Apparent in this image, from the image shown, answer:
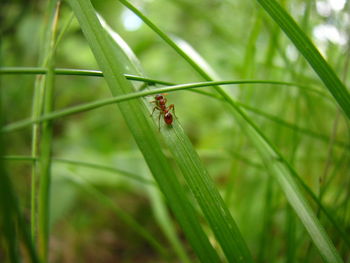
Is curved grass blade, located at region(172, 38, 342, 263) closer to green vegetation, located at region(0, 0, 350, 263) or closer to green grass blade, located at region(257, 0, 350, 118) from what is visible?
green vegetation, located at region(0, 0, 350, 263)

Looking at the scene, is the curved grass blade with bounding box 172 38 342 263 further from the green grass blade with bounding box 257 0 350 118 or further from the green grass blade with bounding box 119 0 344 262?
the green grass blade with bounding box 257 0 350 118

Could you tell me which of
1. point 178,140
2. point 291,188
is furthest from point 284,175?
point 178,140

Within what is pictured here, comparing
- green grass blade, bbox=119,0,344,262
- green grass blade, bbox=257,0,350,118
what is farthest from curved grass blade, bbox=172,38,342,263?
green grass blade, bbox=257,0,350,118

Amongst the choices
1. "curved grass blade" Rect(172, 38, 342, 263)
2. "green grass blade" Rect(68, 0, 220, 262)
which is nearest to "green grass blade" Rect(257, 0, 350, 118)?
"curved grass blade" Rect(172, 38, 342, 263)

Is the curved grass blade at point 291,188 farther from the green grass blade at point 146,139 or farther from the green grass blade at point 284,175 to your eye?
the green grass blade at point 146,139

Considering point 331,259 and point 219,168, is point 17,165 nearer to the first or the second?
point 219,168

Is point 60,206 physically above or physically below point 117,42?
above

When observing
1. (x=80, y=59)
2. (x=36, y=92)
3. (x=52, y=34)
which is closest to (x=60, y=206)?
(x=36, y=92)

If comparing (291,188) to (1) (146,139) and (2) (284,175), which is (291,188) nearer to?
(2) (284,175)
